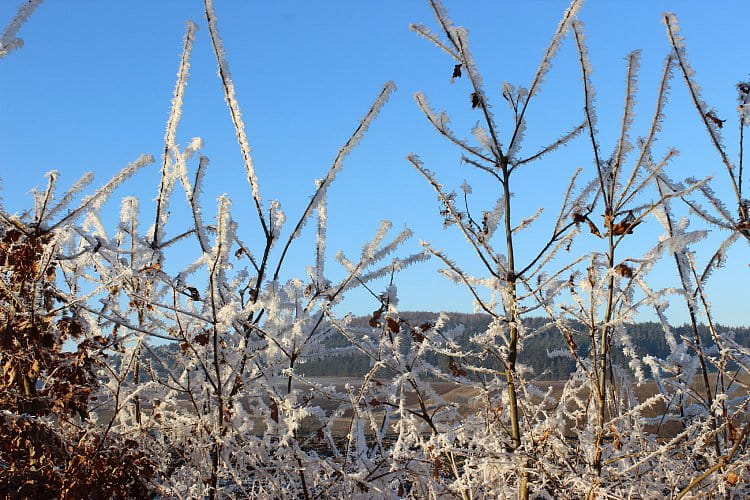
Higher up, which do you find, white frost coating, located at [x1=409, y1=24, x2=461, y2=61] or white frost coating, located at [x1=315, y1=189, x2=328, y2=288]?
white frost coating, located at [x1=409, y1=24, x2=461, y2=61]

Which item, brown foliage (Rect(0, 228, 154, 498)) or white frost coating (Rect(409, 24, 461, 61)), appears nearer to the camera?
white frost coating (Rect(409, 24, 461, 61))

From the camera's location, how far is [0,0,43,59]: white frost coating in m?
2.00

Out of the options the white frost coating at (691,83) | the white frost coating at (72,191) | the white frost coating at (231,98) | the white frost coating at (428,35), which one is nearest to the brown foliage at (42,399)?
the white frost coating at (72,191)

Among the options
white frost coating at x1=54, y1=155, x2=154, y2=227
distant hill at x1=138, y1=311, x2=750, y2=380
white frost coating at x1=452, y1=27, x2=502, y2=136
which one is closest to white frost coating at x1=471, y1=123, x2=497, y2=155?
white frost coating at x1=452, y1=27, x2=502, y2=136

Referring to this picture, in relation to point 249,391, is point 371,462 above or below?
below

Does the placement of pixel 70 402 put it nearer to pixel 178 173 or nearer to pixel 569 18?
pixel 178 173

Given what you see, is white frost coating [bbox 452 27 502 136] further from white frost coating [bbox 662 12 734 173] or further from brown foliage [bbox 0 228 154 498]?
brown foliage [bbox 0 228 154 498]

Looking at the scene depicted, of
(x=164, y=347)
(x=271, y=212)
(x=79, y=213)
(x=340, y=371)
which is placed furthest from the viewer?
(x=340, y=371)

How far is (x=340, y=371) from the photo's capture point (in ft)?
257

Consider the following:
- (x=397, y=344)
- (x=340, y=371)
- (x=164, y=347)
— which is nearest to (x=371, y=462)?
(x=397, y=344)

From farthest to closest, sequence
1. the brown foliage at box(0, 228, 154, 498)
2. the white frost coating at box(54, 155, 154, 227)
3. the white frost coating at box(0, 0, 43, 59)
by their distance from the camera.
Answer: the brown foliage at box(0, 228, 154, 498) → the white frost coating at box(54, 155, 154, 227) → the white frost coating at box(0, 0, 43, 59)

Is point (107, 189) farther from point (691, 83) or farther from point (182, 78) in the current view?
point (691, 83)

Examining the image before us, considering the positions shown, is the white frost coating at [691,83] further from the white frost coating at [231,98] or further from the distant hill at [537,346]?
the white frost coating at [231,98]

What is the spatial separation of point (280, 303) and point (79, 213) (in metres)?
1.02
